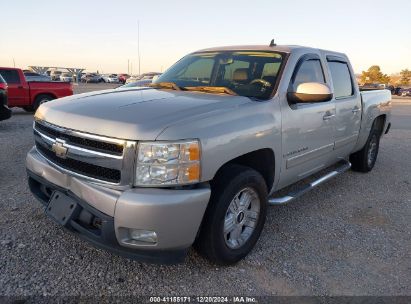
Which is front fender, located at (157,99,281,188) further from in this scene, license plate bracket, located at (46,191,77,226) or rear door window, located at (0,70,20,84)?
rear door window, located at (0,70,20,84)

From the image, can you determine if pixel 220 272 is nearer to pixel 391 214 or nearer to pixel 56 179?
pixel 56 179

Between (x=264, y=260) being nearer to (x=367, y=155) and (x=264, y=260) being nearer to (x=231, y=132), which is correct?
(x=231, y=132)

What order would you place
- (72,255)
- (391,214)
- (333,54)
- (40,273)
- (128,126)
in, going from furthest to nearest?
(333,54) → (391,214) → (72,255) → (40,273) → (128,126)

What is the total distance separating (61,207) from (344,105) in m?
3.46

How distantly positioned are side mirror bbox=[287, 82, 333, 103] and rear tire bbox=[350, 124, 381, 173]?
286 centimetres

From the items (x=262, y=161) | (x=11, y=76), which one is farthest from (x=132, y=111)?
(x=11, y=76)

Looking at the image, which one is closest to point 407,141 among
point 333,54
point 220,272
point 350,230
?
point 333,54

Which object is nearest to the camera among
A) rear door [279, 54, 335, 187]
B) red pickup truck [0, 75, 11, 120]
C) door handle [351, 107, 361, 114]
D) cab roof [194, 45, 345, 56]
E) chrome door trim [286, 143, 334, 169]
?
rear door [279, 54, 335, 187]

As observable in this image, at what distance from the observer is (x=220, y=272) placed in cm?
303

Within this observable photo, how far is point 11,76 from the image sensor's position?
38.8ft

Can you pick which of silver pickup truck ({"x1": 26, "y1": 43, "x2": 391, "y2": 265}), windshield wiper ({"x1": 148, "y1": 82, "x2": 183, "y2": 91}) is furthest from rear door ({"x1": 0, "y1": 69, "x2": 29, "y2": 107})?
silver pickup truck ({"x1": 26, "y1": 43, "x2": 391, "y2": 265})

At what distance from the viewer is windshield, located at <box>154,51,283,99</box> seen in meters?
3.61

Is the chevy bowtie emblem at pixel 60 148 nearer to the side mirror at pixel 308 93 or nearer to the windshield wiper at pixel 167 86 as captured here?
the windshield wiper at pixel 167 86

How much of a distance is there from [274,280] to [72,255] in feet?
5.51
